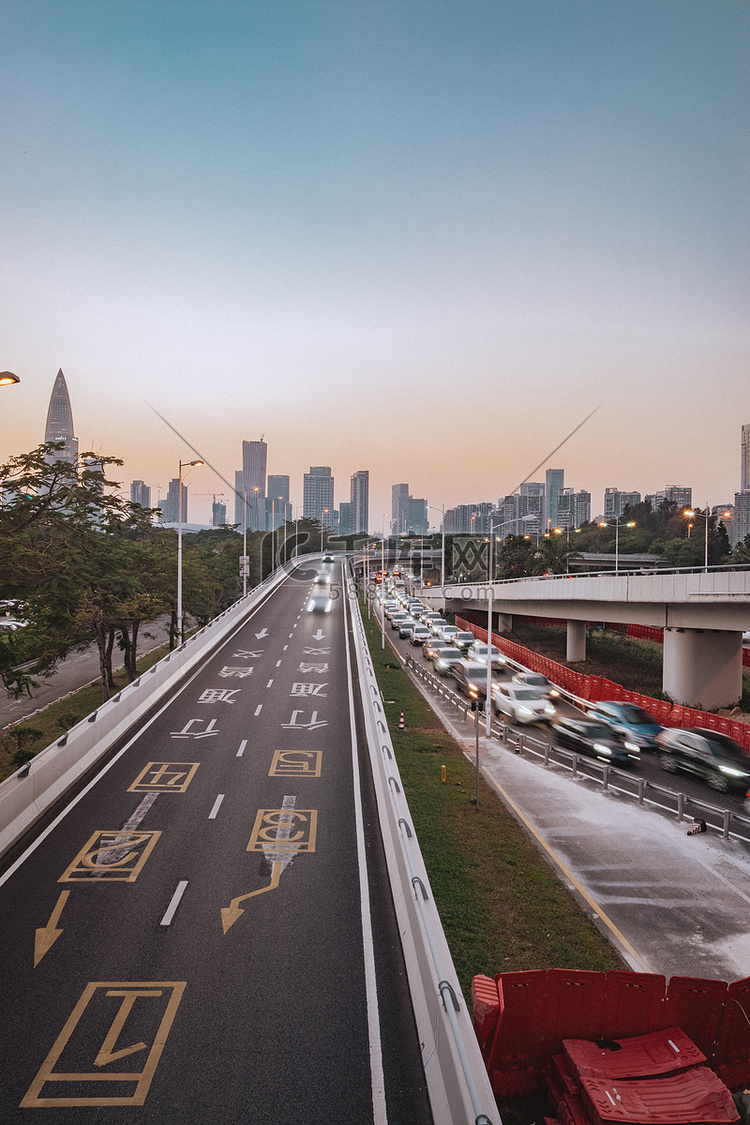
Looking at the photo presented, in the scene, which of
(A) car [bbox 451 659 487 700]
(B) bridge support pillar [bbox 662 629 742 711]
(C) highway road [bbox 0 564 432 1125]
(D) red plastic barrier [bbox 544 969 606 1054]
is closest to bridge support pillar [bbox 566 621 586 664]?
(B) bridge support pillar [bbox 662 629 742 711]

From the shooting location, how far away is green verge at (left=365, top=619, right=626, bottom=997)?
10.3 metres

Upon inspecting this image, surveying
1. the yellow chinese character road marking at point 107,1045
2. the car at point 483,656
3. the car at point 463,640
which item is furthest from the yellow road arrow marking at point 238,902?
the car at point 463,640

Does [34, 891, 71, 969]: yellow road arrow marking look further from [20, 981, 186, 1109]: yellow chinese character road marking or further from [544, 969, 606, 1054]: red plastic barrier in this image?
[544, 969, 606, 1054]: red plastic barrier

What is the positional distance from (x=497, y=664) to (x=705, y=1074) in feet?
106

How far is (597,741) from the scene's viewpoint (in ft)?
73.7

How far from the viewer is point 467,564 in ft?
391

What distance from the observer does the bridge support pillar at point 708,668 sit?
3284cm

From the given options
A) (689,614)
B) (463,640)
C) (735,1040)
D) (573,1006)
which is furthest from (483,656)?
(573,1006)

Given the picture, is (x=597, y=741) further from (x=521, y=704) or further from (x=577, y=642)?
(x=577, y=642)

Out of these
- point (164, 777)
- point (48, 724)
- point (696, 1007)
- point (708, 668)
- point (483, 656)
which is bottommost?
point (48, 724)

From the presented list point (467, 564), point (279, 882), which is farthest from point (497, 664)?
point (467, 564)

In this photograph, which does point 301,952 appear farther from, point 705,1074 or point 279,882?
point 705,1074

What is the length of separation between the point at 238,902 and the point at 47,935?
8.63 ft

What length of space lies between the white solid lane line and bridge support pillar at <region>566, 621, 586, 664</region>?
42.4 meters
